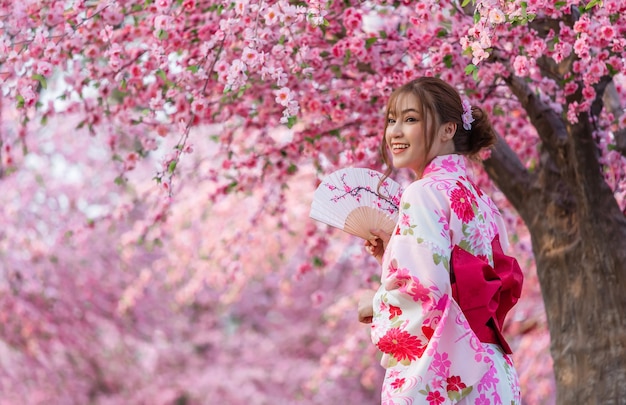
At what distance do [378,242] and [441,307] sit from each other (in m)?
0.48

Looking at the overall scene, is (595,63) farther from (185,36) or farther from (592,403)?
(185,36)

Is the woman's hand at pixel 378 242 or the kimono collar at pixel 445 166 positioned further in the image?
the woman's hand at pixel 378 242

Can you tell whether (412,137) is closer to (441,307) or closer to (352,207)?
(352,207)

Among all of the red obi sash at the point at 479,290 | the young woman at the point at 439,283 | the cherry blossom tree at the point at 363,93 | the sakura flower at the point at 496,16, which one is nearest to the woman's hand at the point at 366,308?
the young woman at the point at 439,283

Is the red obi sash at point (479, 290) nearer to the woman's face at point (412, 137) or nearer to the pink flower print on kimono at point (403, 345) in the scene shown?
the pink flower print on kimono at point (403, 345)

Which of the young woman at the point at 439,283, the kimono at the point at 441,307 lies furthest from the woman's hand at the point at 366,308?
the kimono at the point at 441,307

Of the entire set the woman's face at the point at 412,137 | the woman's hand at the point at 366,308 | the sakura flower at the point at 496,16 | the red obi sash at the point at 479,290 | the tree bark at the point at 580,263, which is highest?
the sakura flower at the point at 496,16

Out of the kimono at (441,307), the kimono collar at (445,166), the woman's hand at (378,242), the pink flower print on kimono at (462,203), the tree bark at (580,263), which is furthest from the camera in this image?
the tree bark at (580,263)

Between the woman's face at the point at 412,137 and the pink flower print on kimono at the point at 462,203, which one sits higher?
the woman's face at the point at 412,137

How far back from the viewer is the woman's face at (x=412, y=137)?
9.45 feet

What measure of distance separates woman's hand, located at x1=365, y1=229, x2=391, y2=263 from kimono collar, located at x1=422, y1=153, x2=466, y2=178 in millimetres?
249

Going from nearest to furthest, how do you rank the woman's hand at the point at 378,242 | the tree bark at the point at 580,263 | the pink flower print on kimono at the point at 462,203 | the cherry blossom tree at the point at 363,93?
the pink flower print on kimono at the point at 462,203
the woman's hand at the point at 378,242
the cherry blossom tree at the point at 363,93
the tree bark at the point at 580,263

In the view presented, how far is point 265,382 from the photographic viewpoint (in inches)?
490

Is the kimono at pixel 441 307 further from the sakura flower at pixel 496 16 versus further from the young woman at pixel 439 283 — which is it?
the sakura flower at pixel 496 16
